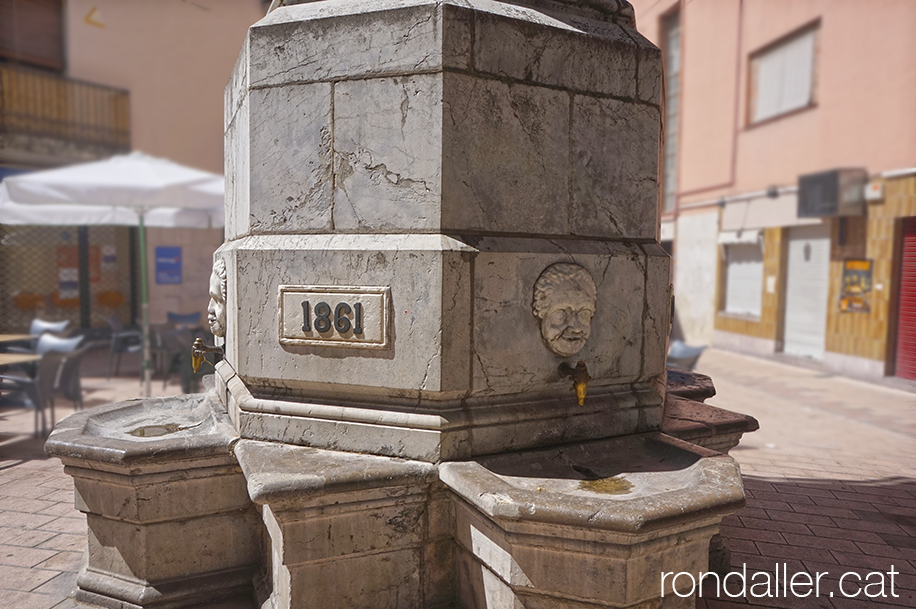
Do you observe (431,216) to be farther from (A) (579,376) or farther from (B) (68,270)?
(B) (68,270)

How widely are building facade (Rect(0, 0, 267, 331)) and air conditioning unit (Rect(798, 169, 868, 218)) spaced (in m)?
10.1

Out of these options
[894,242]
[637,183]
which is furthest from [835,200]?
[637,183]

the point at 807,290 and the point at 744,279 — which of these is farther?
the point at 744,279

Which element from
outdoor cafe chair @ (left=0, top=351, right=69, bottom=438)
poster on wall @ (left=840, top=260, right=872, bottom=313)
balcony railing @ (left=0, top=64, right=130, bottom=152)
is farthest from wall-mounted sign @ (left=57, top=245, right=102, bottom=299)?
poster on wall @ (left=840, top=260, right=872, bottom=313)

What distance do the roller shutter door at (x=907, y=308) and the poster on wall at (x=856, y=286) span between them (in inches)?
20.1

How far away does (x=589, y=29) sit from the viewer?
2.72m

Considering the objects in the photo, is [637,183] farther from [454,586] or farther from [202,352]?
[202,352]

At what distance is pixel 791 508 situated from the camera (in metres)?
3.88

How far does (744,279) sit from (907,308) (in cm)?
373

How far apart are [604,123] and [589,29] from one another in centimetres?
43

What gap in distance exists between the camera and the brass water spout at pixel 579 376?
254 cm

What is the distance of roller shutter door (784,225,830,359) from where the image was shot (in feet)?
33.5

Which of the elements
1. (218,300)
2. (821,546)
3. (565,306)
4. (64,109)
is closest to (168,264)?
(64,109)

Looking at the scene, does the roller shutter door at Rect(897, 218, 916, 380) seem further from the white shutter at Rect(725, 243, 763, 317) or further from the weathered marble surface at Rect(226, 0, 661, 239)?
the weathered marble surface at Rect(226, 0, 661, 239)
